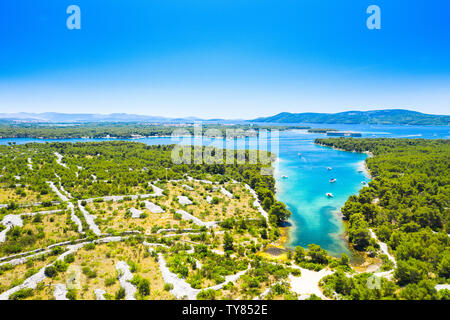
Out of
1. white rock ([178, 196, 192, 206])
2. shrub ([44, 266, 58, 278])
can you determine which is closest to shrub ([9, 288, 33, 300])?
shrub ([44, 266, 58, 278])

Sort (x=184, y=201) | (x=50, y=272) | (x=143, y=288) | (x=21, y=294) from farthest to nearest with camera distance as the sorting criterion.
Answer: (x=184, y=201) < (x=50, y=272) < (x=143, y=288) < (x=21, y=294)

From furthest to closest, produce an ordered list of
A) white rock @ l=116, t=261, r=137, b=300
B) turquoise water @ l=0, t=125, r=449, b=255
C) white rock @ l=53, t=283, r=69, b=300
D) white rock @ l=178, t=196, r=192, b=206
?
white rock @ l=178, t=196, r=192, b=206 → turquoise water @ l=0, t=125, r=449, b=255 → white rock @ l=116, t=261, r=137, b=300 → white rock @ l=53, t=283, r=69, b=300

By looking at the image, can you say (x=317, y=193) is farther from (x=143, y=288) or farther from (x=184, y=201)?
(x=143, y=288)

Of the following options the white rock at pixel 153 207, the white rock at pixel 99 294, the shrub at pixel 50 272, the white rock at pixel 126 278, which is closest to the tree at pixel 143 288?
the white rock at pixel 126 278

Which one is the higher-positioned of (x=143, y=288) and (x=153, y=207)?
(x=153, y=207)

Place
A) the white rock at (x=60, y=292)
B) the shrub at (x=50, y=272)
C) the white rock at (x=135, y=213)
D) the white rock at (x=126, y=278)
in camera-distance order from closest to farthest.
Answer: the white rock at (x=60, y=292) < the white rock at (x=126, y=278) < the shrub at (x=50, y=272) < the white rock at (x=135, y=213)

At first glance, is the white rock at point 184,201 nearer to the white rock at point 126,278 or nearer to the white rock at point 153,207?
the white rock at point 153,207

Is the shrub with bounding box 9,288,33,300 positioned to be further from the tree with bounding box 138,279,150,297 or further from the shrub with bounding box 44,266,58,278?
the tree with bounding box 138,279,150,297

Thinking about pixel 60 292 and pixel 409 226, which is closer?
pixel 60 292

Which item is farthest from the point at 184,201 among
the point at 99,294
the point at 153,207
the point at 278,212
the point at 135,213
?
the point at 99,294
